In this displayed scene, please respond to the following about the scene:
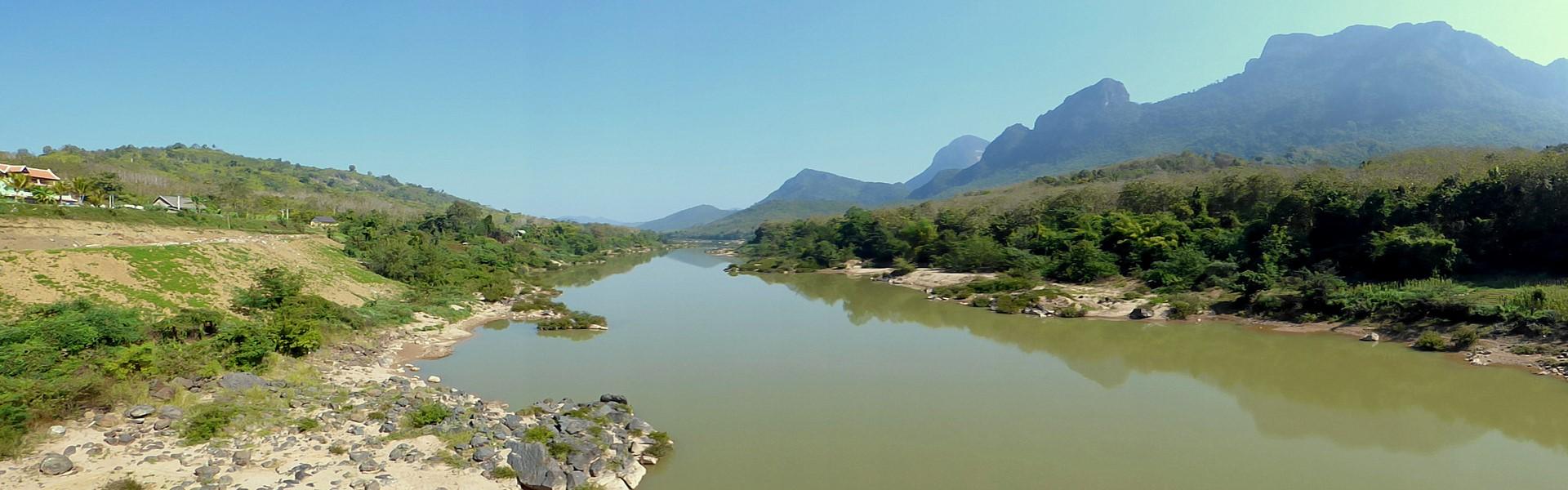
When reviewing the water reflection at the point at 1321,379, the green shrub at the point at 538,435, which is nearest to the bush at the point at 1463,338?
the water reflection at the point at 1321,379

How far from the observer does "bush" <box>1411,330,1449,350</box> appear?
50.7ft

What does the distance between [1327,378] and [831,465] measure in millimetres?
12240

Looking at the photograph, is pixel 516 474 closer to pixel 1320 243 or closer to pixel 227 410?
pixel 227 410

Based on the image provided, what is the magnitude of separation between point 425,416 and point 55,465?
3.61 meters

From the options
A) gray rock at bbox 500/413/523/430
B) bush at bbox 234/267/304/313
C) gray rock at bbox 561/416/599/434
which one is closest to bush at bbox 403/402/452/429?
gray rock at bbox 500/413/523/430

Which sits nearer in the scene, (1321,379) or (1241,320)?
(1321,379)

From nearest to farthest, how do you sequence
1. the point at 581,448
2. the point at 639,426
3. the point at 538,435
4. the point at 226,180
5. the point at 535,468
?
the point at 535,468 < the point at 581,448 < the point at 538,435 < the point at 639,426 < the point at 226,180

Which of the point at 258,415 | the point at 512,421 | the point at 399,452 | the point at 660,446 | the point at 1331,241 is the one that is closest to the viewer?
the point at 399,452

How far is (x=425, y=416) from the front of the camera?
30.5ft

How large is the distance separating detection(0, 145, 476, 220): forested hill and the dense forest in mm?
47115

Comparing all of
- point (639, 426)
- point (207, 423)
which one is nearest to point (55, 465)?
point (207, 423)

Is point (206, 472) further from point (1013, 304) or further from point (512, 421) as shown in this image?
point (1013, 304)

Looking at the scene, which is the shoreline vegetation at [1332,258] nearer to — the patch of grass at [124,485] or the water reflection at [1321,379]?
the water reflection at [1321,379]

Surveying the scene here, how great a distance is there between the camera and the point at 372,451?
817 cm
